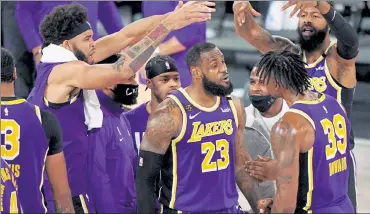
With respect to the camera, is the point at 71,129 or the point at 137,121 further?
the point at 137,121

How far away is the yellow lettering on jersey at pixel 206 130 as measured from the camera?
12.6 feet

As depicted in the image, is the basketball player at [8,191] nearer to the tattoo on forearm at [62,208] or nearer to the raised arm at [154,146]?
the tattoo on forearm at [62,208]

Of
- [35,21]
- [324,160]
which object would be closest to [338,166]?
[324,160]

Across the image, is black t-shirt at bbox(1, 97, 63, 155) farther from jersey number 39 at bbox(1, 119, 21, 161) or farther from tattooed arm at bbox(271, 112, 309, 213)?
tattooed arm at bbox(271, 112, 309, 213)

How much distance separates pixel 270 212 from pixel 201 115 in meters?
0.51

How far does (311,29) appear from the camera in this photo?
438 centimetres

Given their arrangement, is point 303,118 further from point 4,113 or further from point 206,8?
point 4,113

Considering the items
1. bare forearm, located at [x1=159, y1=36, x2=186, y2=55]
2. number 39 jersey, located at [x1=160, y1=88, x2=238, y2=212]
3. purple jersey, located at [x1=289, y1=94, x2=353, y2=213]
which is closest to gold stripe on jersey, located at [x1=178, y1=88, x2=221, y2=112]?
number 39 jersey, located at [x1=160, y1=88, x2=238, y2=212]

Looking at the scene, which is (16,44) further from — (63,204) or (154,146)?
(154,146)

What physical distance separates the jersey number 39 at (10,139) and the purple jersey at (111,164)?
0.61 m

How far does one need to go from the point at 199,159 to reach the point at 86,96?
681 millimetres

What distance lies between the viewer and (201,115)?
3857 mm

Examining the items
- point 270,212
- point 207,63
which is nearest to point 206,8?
point 207,63

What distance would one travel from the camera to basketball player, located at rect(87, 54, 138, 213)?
14.1ft
